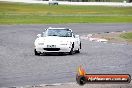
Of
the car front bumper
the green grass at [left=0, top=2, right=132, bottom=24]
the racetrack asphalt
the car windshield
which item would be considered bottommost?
the green grass at [left=0, top=2, right=132, bottom=24]

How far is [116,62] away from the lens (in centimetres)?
1975

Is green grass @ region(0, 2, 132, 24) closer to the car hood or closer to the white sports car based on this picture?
the white sports car

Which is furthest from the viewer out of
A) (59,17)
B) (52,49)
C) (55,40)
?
(59,17)

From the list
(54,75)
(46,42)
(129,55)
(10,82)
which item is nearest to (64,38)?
(46,42)

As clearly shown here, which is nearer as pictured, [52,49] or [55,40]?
[52,49]

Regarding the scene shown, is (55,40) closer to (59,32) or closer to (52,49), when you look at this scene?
(52,49)

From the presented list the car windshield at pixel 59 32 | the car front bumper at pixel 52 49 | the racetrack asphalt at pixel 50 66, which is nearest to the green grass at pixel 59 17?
the car windshield at pixel 59 32

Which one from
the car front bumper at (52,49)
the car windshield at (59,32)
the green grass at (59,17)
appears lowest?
the green grass at (59,17)

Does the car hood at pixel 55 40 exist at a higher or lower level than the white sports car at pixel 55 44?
higher

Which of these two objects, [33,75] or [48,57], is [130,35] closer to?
[48,57]

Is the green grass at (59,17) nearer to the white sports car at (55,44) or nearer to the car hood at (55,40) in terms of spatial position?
the white sports car at (55,44)

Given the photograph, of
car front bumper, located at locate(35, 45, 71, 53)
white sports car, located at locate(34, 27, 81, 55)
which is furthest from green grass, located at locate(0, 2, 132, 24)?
car front bumper, located at locate(35, 45, 71, 53)

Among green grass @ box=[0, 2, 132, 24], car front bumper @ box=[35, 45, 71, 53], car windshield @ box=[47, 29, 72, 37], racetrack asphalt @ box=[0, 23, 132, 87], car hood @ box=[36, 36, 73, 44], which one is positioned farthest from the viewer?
green grass @ box=[0, 2, 132, 24]

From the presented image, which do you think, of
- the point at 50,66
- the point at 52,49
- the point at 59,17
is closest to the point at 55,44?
the point at 52,49
